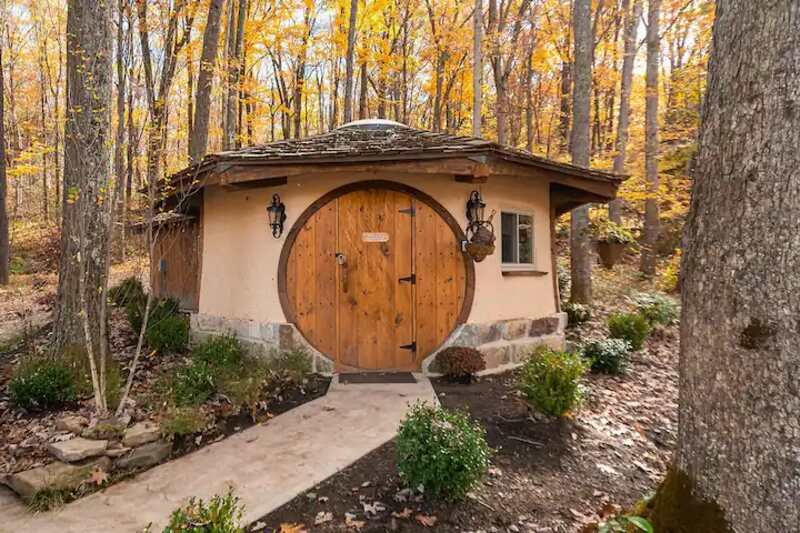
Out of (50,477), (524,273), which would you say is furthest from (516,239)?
(50,477)

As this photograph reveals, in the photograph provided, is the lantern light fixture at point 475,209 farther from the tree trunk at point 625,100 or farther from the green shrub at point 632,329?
the tree trunk at point 625,100

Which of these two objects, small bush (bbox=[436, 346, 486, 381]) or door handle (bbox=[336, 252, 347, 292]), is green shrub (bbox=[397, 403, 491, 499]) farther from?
door handle (bbox=[336, 252, 347, 292])

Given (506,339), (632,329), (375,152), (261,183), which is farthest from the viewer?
(632,329)

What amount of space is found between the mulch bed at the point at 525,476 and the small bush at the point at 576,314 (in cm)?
254

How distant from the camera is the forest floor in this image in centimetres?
255

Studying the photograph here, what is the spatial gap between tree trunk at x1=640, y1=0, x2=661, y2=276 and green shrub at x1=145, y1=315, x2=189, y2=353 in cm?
975

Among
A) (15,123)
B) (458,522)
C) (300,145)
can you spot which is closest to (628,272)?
(300,145)

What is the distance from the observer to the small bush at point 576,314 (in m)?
7.49

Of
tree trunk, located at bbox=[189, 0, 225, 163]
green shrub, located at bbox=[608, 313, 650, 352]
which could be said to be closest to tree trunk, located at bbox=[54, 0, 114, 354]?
tree trunk, located at bbox=[189, 0, 225, 163]

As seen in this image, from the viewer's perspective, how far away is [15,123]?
57.2 feet

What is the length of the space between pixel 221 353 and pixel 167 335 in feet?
4.29

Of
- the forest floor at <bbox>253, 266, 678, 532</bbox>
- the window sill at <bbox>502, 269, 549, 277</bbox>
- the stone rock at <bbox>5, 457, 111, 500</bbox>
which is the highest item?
the window sill at <bbox>502, 269, 549, 277</bbox>

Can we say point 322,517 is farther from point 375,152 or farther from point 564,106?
point 564,106

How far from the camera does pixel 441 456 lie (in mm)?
2557
